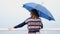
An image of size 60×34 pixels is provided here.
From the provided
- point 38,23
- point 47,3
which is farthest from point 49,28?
point 38,23

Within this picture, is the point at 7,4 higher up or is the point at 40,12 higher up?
the point at 7,4

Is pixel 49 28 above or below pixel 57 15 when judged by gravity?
below

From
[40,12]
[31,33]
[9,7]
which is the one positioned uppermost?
[9,7]

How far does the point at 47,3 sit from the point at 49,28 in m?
0.47

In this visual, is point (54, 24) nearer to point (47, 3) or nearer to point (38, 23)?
point (47, 3)

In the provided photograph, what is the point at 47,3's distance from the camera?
3.65 m

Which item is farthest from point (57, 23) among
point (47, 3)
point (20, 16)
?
point (20, 16)

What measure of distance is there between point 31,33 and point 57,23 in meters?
1.41

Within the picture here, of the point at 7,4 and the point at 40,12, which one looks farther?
the point at 7,4

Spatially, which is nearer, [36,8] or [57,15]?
[36,8]

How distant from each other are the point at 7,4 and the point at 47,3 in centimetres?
76

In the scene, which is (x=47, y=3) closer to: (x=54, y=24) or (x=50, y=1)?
(x=50, y=1)

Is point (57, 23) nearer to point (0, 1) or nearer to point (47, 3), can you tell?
point (47, 3)

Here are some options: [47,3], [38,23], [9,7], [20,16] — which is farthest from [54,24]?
[38,23]
